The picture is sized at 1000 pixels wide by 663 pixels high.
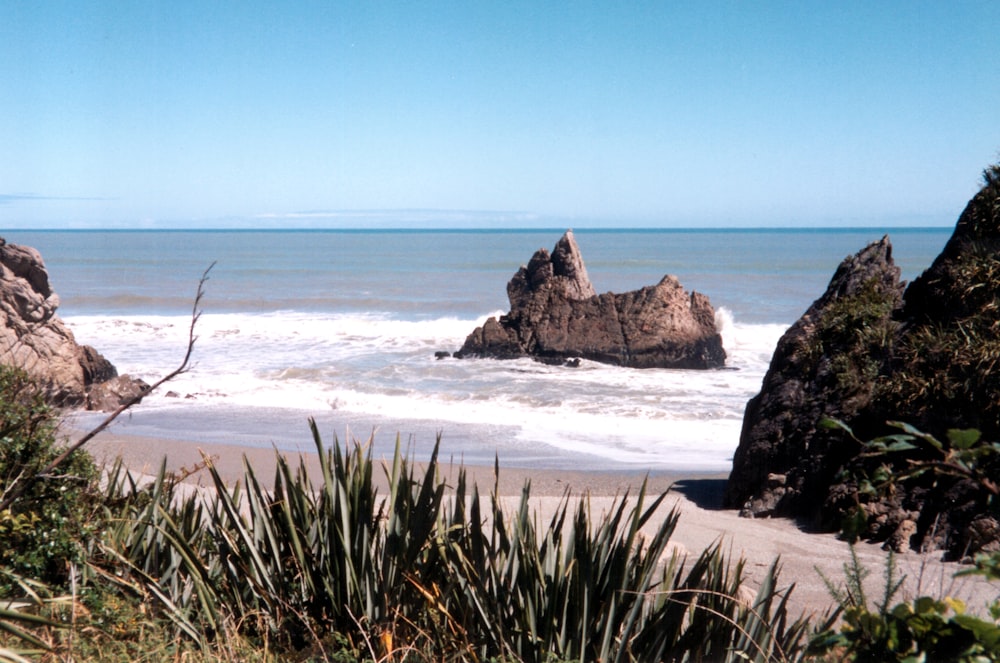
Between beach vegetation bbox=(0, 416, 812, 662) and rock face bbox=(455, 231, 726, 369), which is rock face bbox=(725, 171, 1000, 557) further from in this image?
rock face bbox=(455, 231, 726, 369)

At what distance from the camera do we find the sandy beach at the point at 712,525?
591 cm

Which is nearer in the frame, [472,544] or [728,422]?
[472,544]

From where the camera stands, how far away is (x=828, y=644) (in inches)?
69.8

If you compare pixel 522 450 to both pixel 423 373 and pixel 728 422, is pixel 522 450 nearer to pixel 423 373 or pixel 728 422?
pixel 728 422

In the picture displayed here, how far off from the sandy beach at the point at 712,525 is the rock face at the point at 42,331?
8.97 ft

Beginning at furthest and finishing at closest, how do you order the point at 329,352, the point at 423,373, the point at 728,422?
the point at 329,352
the point at 423,373
the point at 728,422

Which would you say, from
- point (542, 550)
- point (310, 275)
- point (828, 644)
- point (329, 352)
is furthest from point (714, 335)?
point (310, 275)

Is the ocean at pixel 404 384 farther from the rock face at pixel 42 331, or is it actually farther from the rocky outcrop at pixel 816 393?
the rocky outcrop at pixel 816 393

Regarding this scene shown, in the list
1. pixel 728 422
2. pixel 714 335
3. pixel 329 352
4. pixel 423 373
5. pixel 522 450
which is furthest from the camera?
pixel 329 352

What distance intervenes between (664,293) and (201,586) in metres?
18.1

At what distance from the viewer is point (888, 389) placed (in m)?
7.34

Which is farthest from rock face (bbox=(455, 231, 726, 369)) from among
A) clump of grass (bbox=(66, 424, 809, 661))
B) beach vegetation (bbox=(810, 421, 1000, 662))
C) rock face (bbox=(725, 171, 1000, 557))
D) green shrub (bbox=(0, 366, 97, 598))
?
beach vegetation (bbox=(810, 421, 1000, 662))

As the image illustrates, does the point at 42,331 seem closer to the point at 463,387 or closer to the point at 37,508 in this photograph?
the point at 463,387

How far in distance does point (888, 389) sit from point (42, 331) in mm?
12260
